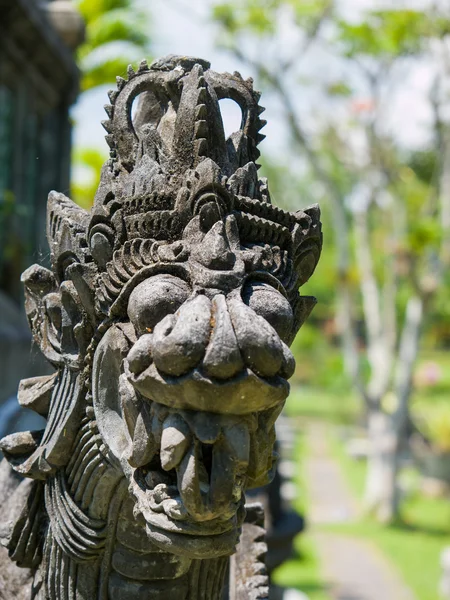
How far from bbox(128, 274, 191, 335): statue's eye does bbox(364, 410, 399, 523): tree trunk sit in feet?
36.7

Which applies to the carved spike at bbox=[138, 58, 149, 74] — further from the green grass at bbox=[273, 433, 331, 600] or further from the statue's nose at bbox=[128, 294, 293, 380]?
the green grass at bbox=[273, 433, 331, 600]

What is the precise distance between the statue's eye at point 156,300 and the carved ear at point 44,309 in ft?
1.36

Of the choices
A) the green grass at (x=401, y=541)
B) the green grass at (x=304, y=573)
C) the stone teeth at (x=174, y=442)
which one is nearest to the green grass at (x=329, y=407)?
the green grass at (x=401, y=541)

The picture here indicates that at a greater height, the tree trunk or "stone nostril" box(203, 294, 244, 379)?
the tree trunk

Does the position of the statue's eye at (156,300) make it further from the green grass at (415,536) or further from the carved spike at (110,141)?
the green grass at (415,536)

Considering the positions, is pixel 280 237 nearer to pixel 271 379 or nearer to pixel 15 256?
pixel 271 379

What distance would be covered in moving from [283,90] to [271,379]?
33.5ft

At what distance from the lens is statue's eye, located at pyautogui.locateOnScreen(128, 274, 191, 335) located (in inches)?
57.8

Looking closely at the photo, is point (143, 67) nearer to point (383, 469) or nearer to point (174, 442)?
point (174, 442)

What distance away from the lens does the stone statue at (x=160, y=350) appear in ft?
4.58

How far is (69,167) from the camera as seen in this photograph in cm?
925

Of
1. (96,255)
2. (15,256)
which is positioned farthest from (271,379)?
(15,256)

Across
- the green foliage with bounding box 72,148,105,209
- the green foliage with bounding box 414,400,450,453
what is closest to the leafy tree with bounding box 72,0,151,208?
the green foliage with bounding box 72,148,105,209

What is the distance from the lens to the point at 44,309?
1898 millimetres
